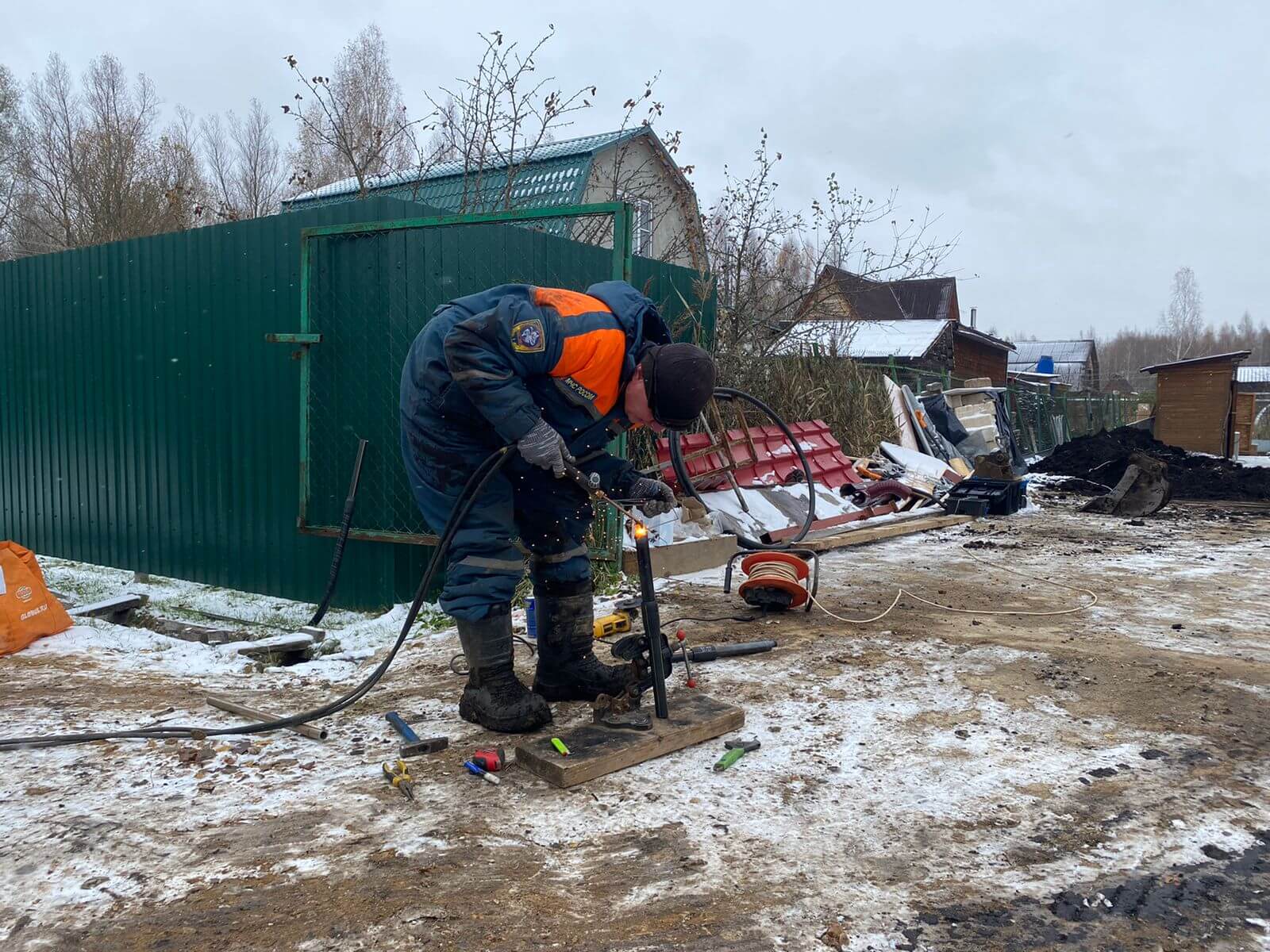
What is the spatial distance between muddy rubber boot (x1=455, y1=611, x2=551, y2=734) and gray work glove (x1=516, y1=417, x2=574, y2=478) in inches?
23.7

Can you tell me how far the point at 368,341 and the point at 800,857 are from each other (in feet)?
13.2

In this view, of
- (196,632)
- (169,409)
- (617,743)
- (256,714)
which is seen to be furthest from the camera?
(169,409)

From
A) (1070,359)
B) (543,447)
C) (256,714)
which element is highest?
(1070,359)

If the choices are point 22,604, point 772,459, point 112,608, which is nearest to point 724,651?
point 22,604

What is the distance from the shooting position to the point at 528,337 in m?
2.77

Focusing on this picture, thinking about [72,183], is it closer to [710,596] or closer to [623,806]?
[710,596]

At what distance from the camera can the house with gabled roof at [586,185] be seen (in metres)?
8.45

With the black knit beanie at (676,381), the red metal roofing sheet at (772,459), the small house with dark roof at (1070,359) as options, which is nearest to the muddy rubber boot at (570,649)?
the black knit beanie at (676,381)

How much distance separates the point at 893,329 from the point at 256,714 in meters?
25.1

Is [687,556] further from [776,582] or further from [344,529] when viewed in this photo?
[344,529]

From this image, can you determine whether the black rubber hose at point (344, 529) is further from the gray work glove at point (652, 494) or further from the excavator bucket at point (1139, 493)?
the excavator bucket at point (1139, 493)

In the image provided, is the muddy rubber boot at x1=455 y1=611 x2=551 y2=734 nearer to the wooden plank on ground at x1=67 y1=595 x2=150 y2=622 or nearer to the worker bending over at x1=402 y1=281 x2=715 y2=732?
the worker bending over at x1=402 y1=281 x2=715 y2=732

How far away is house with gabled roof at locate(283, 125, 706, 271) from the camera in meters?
8.45

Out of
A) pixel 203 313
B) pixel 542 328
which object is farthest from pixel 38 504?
pixel 542 328
